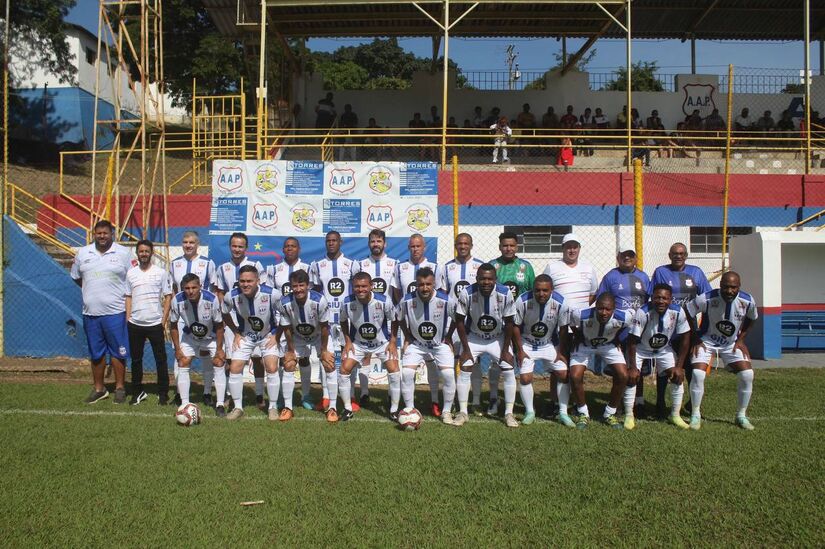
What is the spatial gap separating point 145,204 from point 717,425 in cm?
997

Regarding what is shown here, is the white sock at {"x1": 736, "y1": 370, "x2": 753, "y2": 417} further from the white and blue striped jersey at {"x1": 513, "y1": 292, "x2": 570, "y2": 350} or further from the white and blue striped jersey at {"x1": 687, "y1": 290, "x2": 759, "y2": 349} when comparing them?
the white and blue striped jersey at {"x1": 513, "y1": 292, "x2": 570, "y2": 350}

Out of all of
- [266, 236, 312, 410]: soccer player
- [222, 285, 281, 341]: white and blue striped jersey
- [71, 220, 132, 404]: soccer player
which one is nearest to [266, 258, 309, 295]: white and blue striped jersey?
[266, 236, 312, 410]: soccer player

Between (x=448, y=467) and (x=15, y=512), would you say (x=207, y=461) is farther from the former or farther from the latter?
(x=448, y=467)

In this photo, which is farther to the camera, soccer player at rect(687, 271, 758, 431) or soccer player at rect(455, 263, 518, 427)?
soccer player at rect(455, 263, 518, 427)

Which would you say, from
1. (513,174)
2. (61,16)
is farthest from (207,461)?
(61,16)

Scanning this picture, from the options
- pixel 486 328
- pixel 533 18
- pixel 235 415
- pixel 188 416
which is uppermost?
pixel 533 18

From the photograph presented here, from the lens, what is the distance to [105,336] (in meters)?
8.63

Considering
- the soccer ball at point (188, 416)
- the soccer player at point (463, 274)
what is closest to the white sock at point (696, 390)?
the soccer player at point (463, 274)

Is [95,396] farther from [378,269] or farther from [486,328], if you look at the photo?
[486,328]

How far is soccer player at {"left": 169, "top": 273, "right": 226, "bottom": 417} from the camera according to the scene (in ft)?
25.9

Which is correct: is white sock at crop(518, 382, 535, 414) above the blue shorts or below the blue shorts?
below

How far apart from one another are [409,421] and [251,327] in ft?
7.62

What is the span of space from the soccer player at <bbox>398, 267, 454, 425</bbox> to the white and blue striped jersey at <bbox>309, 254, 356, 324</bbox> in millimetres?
1174

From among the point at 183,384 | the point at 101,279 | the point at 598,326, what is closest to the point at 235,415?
the point at 183,384
